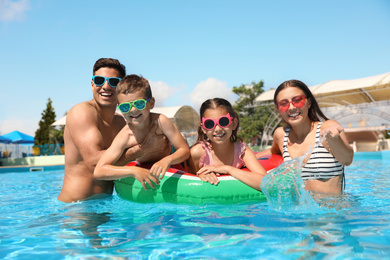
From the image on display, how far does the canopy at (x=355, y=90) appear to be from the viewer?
15.8 meters

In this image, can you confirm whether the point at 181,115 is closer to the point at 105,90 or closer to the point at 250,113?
the point at 250,113

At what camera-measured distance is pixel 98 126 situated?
12.6 feet

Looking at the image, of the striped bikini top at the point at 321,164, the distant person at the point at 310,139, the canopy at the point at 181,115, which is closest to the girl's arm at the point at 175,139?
the distant person at the point at 310,139

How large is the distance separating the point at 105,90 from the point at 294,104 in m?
2.09

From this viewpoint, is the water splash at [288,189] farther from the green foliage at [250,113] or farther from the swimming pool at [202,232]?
the green foliage at [250,113]

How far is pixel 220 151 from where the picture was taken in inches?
146

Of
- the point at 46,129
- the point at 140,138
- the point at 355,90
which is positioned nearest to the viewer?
the point at 140,138

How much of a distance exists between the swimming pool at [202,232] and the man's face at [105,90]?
3.99 ft

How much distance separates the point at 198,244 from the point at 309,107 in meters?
1.99

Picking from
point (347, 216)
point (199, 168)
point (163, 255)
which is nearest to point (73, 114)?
point (199, 168)

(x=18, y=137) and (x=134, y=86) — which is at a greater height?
(x=18, y=137)

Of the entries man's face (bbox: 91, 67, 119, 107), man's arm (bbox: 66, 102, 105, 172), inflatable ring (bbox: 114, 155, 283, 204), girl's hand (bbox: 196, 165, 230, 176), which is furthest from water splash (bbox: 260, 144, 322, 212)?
man's face (bbox: 91, 67, 119, 107)

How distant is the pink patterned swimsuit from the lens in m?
3.67

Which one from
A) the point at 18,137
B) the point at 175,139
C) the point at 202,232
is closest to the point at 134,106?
the point at 175,139
